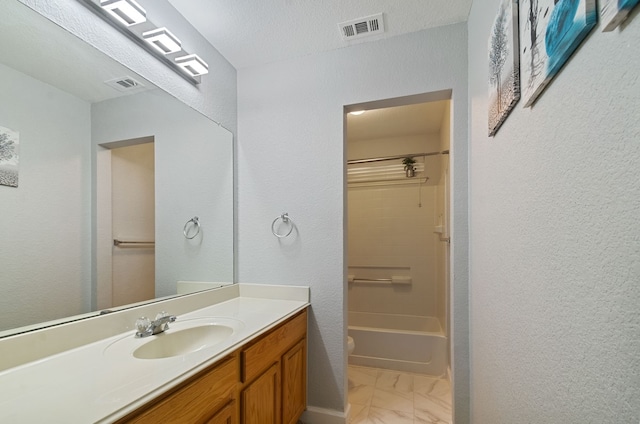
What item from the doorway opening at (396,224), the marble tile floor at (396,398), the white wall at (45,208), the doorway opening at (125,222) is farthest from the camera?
the doorway opening at (396,224)

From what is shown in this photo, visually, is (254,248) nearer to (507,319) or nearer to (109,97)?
(109,97)

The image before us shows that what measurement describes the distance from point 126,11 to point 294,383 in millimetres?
2023

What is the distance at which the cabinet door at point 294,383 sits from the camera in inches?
57.1

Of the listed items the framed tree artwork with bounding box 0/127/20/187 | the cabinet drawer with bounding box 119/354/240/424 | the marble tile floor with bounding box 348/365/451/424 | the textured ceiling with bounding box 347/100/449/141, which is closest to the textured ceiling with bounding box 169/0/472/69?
the textured ceiling with bounding box 347/100/449/141

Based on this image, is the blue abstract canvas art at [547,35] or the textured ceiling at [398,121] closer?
the blue abstract canvas art at [547,35]

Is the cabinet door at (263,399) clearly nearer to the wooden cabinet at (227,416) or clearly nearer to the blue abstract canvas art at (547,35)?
the wooden cabinet at (227,416)

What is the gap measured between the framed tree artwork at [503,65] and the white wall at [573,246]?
5 centimetres

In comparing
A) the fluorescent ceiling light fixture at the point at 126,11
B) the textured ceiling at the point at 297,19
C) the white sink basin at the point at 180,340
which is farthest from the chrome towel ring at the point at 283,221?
the fluorescent ceiling light fixture at the point at 126,11

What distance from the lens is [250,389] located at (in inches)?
45.2

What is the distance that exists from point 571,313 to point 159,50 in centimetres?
186

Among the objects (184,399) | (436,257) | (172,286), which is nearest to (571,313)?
(184,399)

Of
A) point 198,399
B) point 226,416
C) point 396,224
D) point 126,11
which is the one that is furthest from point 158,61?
point 396,224

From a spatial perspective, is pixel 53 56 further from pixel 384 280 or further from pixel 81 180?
pixel 384 280

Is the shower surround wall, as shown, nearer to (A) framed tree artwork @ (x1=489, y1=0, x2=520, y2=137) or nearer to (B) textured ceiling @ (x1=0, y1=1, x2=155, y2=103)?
(A) framed tree artwork @ (x1=489, y1=0, x2=520, y2=137)
